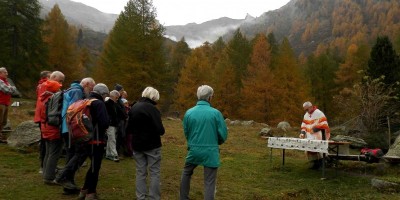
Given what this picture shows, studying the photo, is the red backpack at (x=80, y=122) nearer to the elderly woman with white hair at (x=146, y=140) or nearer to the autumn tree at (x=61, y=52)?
the elderly woman with white hair at (x=146, y=140)

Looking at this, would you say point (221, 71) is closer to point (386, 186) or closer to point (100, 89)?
point (386, 186)

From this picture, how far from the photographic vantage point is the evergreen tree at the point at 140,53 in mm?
30438

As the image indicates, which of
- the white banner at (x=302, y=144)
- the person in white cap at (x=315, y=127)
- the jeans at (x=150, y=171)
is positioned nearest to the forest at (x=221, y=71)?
the person in white cap at (x=315, y=127)

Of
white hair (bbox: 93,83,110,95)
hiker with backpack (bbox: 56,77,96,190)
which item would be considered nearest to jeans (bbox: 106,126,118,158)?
hiker with backpack (bbox: 56,77,96,190)

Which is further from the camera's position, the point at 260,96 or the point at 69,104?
the point at 260,96

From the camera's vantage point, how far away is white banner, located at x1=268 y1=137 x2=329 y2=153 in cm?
909

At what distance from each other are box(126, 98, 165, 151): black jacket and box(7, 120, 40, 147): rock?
6.30 metres

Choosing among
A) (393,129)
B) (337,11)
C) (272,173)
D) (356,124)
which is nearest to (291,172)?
(272,173)

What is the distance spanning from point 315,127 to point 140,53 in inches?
892

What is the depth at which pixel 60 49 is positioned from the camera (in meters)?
37.2

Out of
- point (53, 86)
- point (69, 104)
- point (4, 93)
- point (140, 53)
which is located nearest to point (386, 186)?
point (69, 104)

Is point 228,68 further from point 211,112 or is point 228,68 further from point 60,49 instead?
point 211,112

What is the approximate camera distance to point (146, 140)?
6.07 m

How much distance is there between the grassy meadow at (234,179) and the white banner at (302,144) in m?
0.84
